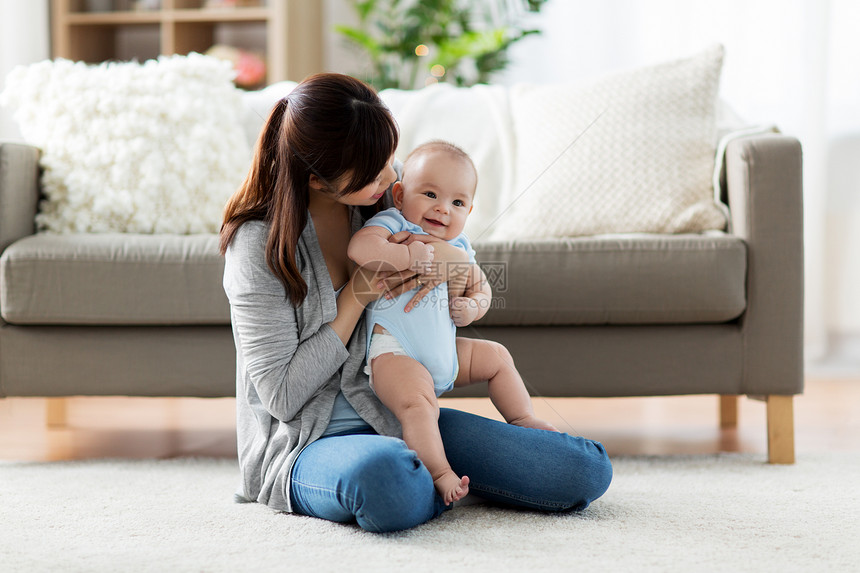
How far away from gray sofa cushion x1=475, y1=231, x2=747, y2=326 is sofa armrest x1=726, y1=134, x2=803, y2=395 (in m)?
0.04

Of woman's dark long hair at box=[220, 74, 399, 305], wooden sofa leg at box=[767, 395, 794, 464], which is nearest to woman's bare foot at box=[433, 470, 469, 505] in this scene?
woman's dark long hair at box=[220, 74, 399, 305]

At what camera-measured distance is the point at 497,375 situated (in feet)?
4.12

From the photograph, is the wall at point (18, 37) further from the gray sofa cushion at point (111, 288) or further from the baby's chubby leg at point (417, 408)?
the baby's chubby leg at point (417, 408)

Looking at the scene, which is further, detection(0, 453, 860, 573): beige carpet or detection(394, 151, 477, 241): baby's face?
detection(394, 151, 477, 241): baby's face

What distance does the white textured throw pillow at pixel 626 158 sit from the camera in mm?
1753

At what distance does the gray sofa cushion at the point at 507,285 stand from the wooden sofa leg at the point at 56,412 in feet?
1.57

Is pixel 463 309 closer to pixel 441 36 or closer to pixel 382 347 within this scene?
pixel 382 347

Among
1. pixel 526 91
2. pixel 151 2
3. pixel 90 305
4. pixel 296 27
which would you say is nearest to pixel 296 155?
pixel 90 305

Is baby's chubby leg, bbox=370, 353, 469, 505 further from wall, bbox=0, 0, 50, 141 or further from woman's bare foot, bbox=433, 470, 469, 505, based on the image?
wall, bbox=0, 0, 50, 141

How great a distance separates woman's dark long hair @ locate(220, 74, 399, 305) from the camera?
108 cm

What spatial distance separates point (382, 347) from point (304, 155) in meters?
0.29

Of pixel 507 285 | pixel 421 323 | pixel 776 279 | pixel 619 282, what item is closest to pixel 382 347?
pixel 421 323

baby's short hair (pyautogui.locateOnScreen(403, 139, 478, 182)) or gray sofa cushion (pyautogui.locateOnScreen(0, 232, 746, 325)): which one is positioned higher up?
baby's short hair (pyautogui.locateOnScreen(403, 139, 478, 182))

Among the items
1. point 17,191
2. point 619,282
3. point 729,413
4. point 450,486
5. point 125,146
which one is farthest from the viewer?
point 729,413
